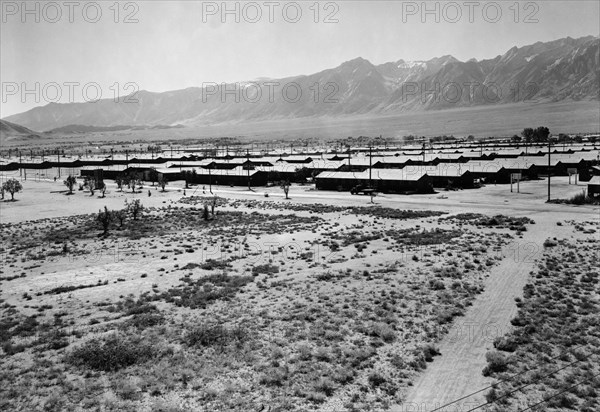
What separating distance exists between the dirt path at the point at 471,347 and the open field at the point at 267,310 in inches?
2.6

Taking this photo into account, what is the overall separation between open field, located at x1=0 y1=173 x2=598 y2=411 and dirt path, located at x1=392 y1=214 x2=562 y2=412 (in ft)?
0.22

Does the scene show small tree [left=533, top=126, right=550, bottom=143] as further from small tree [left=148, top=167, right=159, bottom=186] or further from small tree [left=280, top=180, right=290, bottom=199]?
small tree [left=148, top=167, right=159, bottom=186]

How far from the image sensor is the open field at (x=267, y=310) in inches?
590

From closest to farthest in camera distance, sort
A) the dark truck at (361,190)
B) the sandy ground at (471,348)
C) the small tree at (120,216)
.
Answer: the sandy ground at (471,348)
the small tree at (120,216)
the dark truck at (361,190)

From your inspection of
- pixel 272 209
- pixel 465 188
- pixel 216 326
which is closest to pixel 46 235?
pixel 272 209

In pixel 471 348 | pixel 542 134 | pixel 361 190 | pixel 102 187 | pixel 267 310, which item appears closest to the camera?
pixel 471 348

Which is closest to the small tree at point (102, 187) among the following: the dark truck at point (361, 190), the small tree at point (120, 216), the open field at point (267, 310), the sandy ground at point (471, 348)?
the small tree at point (120, 216)

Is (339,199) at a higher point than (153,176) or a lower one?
lower

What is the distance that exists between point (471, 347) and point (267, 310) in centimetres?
860

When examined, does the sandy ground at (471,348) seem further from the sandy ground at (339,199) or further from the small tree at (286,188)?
the small tree at (286,188)

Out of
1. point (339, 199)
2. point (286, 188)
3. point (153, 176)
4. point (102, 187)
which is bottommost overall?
point (339, 199)

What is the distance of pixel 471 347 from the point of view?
698 inches

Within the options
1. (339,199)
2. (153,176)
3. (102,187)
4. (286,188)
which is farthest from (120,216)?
(153,176)

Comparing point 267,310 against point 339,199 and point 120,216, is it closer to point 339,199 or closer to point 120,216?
point 120,216
